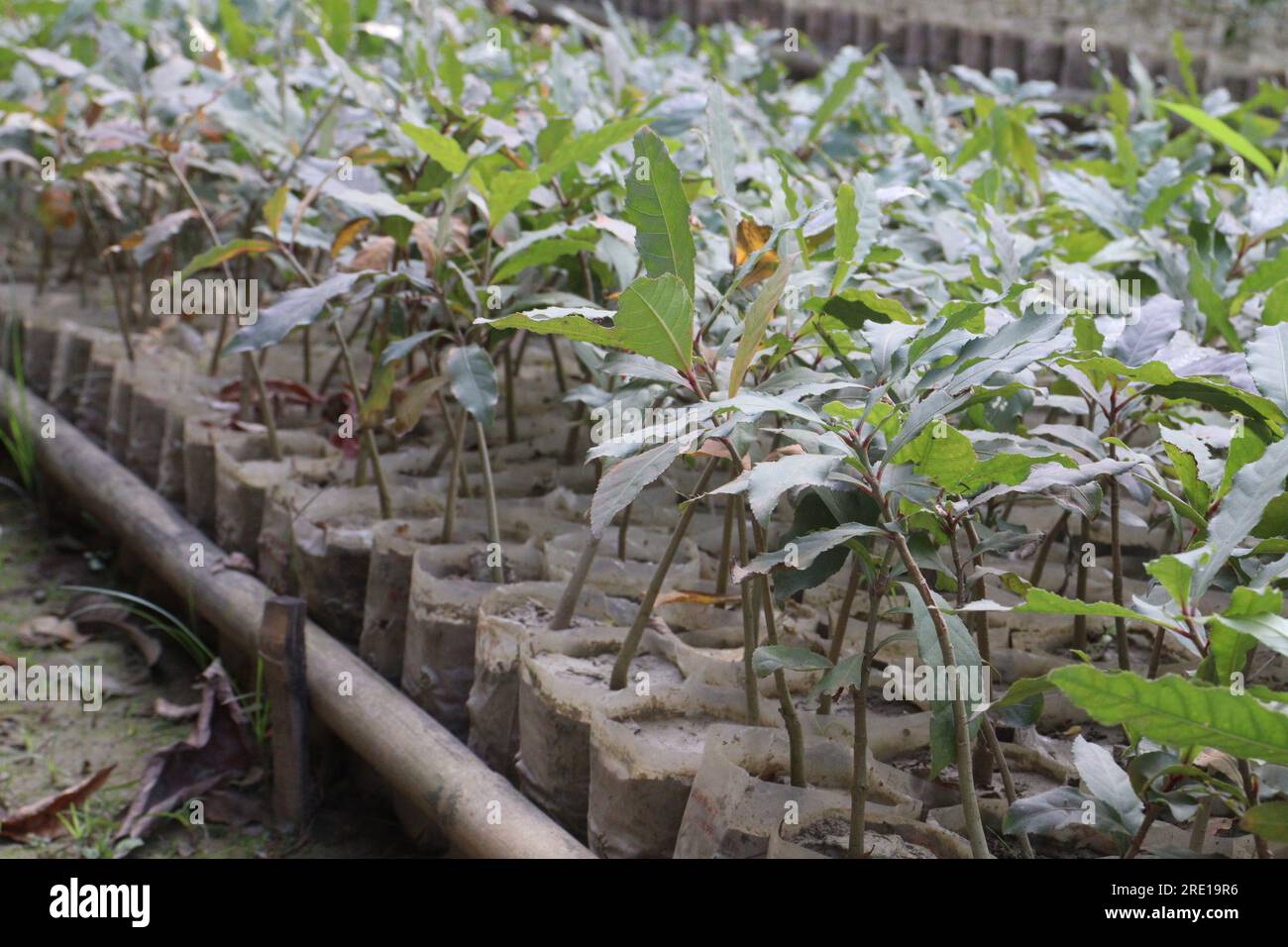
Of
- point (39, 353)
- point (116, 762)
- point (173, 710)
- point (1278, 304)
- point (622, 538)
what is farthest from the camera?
point (39, 353)

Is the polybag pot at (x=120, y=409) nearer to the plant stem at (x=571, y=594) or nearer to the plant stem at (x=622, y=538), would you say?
the plant stem at (x=622, y=538)

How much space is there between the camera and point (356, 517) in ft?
7.08

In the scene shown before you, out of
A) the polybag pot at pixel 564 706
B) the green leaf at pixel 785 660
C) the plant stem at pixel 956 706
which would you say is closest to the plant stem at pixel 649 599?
the polybag pot at pixel 564 706

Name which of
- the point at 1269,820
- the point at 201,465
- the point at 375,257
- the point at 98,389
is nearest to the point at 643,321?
the point at 1269,820

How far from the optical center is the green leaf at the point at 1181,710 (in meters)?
0.85

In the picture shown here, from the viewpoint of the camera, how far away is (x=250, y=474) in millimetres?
2334

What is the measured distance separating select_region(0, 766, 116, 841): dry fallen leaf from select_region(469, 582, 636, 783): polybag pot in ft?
2.31

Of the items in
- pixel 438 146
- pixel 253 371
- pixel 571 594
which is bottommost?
pixel 571 594

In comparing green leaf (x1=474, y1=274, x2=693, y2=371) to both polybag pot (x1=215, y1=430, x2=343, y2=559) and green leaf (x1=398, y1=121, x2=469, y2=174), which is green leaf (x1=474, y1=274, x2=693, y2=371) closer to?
green leaf (x1=398, y1=121, x2=469, y2=174)

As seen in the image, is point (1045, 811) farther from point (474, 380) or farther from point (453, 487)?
point (453, 487)

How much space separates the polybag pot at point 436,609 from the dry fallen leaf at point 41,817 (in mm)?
507

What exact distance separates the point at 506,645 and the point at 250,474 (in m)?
0.89

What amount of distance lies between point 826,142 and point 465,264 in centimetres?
115

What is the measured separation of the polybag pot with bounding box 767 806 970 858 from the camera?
1.24 m
